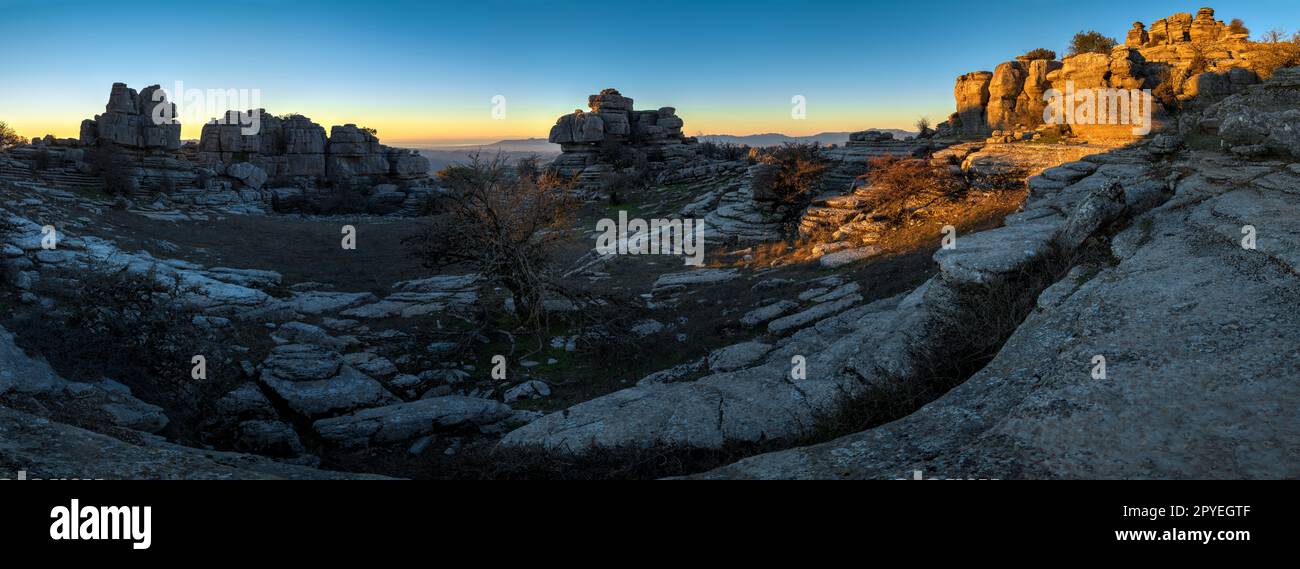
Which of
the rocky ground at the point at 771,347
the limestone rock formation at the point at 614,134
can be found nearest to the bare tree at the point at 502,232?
the rocky ground at the point at 771,347

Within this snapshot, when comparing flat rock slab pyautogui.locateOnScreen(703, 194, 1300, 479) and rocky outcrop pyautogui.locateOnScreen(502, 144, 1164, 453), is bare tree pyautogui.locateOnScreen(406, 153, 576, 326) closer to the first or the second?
rocky outcrop pyautogui.locateOnScreen(502, 144, 1164, 453)

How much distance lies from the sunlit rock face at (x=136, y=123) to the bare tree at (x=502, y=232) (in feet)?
135

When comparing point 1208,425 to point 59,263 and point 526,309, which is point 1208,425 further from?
point 59,263

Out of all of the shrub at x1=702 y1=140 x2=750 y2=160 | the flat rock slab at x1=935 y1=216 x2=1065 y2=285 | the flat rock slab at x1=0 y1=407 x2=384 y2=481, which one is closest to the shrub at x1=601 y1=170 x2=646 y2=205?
the shrub at x1=702 y1=140 x2=750 y2=160

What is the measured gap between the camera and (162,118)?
43312 millimetres

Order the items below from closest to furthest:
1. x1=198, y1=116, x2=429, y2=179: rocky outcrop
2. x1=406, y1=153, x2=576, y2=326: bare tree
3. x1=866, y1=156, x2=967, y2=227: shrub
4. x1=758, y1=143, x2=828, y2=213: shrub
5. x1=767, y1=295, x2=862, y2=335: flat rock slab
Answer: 1. x1=767, y1=295, x2=862, y2=335: flat rock slab
2. x1=406, y1=153, x2=576, y2=326: bare tree
3. x1=866, y1=156, x2=967, y2=227: shrub
4. x1=758, y1=143, x2=828, y2=213: shrub
5. x1=198, y1=116, x2=429, y2=179: rocky outcrop

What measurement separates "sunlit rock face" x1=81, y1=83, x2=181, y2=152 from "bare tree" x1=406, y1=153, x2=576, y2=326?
41.2 metres

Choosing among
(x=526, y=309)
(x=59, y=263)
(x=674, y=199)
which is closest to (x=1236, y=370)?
(x=526, y=309)

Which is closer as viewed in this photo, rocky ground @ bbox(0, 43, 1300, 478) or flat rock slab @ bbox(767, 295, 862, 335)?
rocky ground @ bbox(0, 43, 1300, 478)

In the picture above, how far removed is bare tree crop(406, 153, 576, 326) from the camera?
14.0m

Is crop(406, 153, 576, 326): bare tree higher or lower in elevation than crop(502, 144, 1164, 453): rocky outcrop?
higher

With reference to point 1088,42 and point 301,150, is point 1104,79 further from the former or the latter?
point 301,150

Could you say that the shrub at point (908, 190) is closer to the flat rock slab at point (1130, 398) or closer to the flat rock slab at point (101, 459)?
the flat rock slab at point (1130, 398)

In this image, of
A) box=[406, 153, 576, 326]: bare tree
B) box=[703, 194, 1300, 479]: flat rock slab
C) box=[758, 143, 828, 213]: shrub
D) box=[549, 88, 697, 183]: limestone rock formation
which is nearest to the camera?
box=[703, 194, 1300, 479]: flat rock slab
